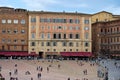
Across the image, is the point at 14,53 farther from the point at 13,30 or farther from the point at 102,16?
the point at 102,16

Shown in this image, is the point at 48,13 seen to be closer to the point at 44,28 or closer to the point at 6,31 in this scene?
the point at 44,28

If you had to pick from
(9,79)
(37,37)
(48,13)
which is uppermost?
(48,13)

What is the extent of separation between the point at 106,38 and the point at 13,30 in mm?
23742

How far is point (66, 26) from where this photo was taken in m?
84.4

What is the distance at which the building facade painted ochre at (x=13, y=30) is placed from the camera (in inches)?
3216

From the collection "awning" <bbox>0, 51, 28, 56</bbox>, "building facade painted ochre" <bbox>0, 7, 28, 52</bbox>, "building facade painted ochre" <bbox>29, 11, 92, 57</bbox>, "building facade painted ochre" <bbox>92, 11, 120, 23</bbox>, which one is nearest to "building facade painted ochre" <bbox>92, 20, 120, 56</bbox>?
"building facade painted ochre" <bbox>92, 11, 120, 23</bbox>

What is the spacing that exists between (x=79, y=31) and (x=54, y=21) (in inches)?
254

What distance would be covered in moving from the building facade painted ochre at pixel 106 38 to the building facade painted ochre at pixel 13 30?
1912 cm

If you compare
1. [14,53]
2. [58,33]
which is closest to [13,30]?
[14,53]

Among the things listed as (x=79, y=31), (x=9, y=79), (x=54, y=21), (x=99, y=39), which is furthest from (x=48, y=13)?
(x=9, y=79)

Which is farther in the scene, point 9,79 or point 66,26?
point 66,26

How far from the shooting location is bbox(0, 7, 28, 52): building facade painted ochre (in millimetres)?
81688

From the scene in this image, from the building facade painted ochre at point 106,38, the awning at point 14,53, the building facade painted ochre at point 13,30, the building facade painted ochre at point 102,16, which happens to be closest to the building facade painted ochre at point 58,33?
the building facade painted ochre at point 13,30

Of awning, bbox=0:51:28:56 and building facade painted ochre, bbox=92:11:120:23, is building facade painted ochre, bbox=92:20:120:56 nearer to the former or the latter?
building facade painted ochre, bbox=92:11:120:23
